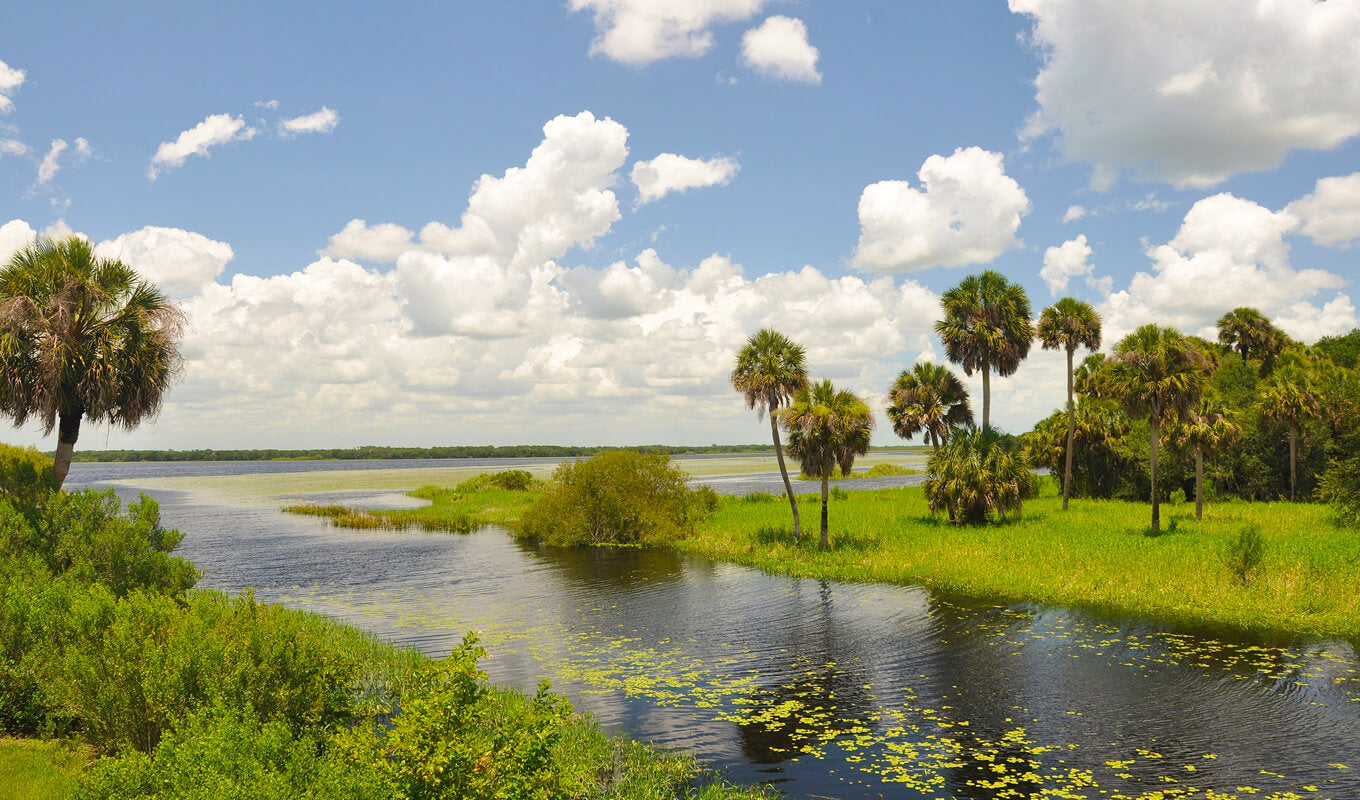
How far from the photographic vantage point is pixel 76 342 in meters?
17.5

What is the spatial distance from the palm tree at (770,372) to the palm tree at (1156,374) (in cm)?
1482

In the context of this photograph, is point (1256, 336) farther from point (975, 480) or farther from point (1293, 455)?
point (975, 480)

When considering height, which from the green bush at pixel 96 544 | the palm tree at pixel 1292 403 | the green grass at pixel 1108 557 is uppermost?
the palm tree at pixel 1292 403

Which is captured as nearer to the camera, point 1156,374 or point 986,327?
point 1156,374

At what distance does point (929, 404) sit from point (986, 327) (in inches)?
293

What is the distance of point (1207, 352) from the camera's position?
6525cm

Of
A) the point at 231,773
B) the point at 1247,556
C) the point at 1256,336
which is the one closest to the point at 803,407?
the point at 1247,556

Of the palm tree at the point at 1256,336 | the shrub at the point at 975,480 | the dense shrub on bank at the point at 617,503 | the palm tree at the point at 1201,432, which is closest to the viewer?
the palm tree at the point at 1201,432

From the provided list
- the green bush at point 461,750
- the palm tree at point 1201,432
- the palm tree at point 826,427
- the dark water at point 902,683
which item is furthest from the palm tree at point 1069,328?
the green bush at point 461,750

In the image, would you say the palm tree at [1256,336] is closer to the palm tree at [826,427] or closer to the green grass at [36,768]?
the palm tree at [826,427]

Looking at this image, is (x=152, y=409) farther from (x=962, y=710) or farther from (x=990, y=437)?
(x=990, y=437)

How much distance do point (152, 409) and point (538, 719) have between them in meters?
16.2

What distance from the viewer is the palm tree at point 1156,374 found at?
3319cm

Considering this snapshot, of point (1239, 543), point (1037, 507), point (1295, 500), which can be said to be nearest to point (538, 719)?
point (1239, 543)
